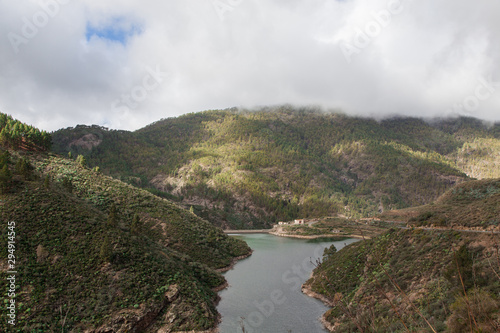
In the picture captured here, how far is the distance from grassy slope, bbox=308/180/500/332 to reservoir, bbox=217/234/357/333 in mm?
3145

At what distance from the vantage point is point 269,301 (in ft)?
129

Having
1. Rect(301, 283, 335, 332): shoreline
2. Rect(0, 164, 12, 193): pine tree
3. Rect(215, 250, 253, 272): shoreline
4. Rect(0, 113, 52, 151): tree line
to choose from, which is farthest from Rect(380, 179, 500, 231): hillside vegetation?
Rect(0, 113, 52, 151): tree line

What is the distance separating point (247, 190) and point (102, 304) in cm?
17149

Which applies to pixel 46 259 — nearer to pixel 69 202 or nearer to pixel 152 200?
pixel 69 202

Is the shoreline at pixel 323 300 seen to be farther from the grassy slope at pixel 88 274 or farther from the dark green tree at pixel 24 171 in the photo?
the dark green tree at pixel 24 171

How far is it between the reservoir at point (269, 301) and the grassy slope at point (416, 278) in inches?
124

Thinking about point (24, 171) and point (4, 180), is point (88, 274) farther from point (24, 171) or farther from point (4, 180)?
point (24, 171)

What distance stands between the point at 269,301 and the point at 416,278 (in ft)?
61.8

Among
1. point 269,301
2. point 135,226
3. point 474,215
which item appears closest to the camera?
point 474,215

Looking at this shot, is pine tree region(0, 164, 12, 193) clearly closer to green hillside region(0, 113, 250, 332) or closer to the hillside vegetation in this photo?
green hillside region(0, 113, 250, 332)

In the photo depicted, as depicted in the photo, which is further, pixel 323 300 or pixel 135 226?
pixel 135 226

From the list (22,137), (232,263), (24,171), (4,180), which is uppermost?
(22,137)

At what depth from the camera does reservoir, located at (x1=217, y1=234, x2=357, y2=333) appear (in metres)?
32.1

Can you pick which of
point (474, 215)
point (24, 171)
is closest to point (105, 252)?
point (24, 171)
